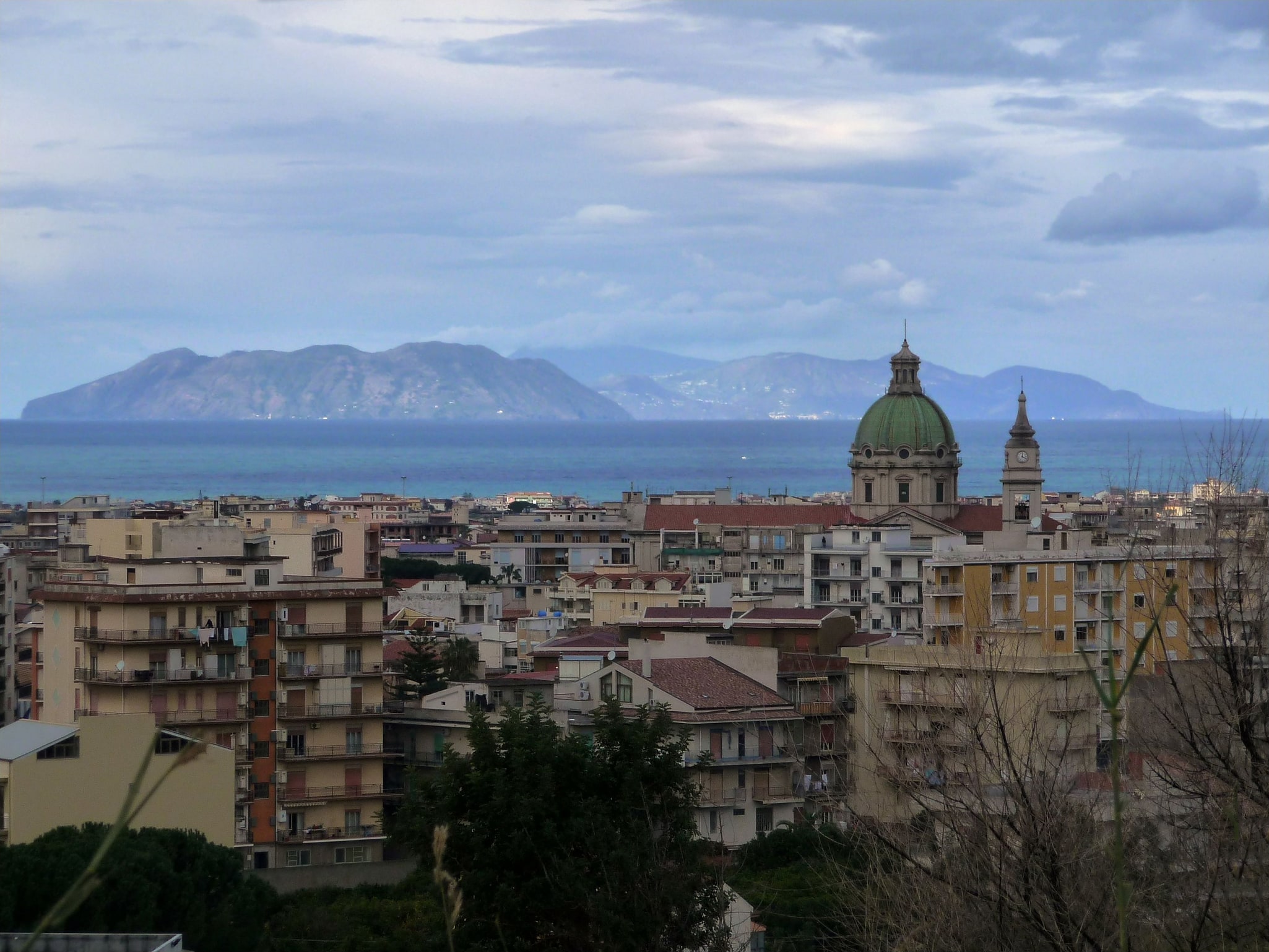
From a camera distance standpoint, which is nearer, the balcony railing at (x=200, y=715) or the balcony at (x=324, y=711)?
the balcony railing at (x=200, y=715)

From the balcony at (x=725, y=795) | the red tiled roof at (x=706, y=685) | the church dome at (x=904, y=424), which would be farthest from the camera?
the church dome at (x=904, y=424)

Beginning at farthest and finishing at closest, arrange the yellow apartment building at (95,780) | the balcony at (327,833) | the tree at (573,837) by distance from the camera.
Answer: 1. the balcony at (327,833)
2. the yellow apartment building at (95,780)
3. the tree at (573,837)

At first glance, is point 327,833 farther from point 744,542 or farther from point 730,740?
point 744,542

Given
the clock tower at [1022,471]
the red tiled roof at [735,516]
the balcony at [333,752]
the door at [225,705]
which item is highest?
the clock tower at [1022,471]

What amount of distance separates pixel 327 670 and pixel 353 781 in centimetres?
199

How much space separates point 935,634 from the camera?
43.3m

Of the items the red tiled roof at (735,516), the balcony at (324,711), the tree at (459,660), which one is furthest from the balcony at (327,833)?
the red tiled roof at (735,516)

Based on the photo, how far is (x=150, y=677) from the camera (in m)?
34.0

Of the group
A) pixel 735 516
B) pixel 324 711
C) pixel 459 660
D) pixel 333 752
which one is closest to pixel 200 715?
pixel 324 711

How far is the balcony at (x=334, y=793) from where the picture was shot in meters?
34.0

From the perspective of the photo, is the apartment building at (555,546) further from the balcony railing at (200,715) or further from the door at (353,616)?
the balcony railing at (200,715)

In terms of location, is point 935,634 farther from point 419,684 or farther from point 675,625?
point 419,684

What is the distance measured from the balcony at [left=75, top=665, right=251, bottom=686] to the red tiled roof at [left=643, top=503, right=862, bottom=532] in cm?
5226

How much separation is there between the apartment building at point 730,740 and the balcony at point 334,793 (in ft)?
13.3
